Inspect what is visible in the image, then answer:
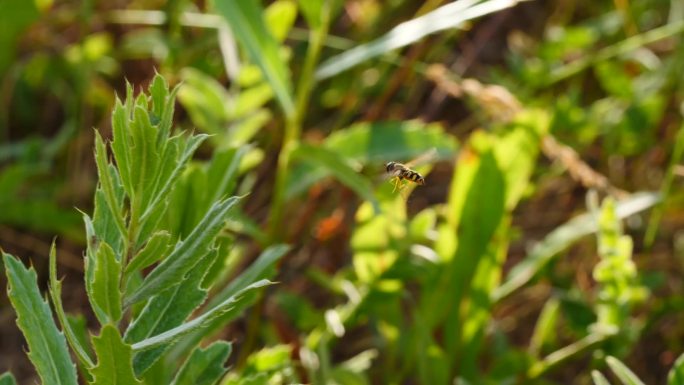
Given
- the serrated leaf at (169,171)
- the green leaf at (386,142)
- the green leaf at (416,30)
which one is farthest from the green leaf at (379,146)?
the serrated leaf at (169,171)

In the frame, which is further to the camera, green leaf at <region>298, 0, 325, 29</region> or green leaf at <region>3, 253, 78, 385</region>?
green leaf at <region>298, 0, 325, 29</region>

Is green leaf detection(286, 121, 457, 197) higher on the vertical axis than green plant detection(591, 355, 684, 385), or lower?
higher

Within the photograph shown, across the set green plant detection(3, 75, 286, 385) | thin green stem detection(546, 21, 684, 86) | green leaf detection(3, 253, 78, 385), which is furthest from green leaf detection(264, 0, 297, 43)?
green leaf detection(3, 253, 78, 385)

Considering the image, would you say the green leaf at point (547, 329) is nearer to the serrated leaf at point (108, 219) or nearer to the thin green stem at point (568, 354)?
the thin green stem at point (568, 354)

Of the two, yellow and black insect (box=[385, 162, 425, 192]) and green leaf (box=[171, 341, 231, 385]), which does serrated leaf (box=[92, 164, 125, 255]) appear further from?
yellow and black insect (box=[385, 162, 425, 192])

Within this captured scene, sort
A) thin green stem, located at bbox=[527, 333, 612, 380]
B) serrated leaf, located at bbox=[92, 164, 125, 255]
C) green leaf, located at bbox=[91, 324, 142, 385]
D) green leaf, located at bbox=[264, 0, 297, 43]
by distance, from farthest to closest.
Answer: green leaf, located at bbox=[264, 0, 297, 43] → thin green stem, located at bbox=[527, 333, 612, 380] → serrated leaf, located at bbox=[92, 164, 125, 255] → green leaf, located at bbox=[91, 324, 142, 385]

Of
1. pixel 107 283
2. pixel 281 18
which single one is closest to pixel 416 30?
pixel 281 18
